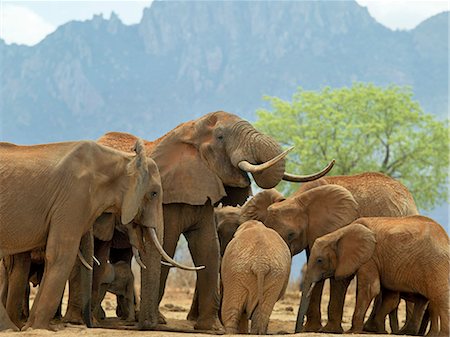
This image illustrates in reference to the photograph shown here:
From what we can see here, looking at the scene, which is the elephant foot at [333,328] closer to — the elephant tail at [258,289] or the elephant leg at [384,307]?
the elephant leg at [384,307]

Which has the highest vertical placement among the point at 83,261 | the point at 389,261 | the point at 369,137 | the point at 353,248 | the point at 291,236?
the point at 369,137

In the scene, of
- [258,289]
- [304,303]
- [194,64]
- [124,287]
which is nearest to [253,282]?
[258,289]

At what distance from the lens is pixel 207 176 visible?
11.1m

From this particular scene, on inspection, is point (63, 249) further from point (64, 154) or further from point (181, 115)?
point (181, 115)

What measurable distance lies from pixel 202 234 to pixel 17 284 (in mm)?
2460

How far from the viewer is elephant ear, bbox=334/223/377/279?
1077cm

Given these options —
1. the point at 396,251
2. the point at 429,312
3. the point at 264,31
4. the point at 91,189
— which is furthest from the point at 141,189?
the point at 264,31

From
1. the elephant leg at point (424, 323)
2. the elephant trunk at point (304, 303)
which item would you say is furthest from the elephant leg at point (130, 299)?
the elephant leg at point (424, 323)

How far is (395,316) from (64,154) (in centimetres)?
547

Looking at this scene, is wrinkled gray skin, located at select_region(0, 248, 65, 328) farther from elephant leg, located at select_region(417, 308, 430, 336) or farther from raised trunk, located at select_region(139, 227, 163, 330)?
elephant leg, located at select_region(417, 308, 430, 336)

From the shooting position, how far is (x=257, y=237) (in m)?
9.88

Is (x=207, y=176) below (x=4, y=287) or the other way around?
the other way around

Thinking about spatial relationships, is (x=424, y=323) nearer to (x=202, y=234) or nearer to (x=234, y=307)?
(x=202, y=234)

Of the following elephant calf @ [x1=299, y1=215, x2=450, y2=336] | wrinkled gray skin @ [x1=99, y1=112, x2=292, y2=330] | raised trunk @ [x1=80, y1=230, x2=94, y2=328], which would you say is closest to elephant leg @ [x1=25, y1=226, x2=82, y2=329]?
raised trunk @ [x1=80, y1=230, x2=94, y2=328]
